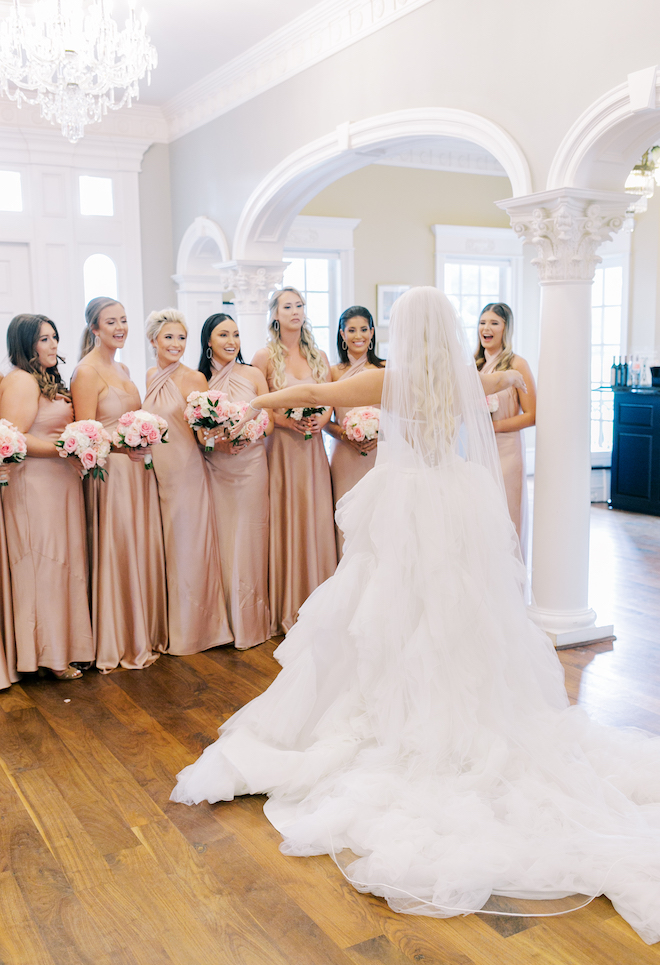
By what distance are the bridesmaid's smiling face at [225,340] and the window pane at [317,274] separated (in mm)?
5322

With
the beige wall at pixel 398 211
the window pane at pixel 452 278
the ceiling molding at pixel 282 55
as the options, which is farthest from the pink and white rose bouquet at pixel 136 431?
the window pane at pixel 452 278

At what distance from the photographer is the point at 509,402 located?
4984 millimetres

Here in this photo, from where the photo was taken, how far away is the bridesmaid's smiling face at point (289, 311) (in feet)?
15.5

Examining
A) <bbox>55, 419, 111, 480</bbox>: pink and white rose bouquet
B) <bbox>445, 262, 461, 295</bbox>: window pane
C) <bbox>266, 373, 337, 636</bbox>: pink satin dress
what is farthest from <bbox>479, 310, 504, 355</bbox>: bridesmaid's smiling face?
<bbox>445, 262, 461, 295</bbox>: window pane

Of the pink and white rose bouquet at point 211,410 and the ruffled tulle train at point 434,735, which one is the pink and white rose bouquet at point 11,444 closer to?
the pink and white rose bouquet at point 211,410

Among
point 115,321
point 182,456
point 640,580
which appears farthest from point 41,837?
point 640,580

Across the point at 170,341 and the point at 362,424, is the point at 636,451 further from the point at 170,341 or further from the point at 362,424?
the point at 170,341

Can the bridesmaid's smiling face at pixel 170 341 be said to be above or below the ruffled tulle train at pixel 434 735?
above

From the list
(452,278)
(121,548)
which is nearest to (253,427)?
(121,548)

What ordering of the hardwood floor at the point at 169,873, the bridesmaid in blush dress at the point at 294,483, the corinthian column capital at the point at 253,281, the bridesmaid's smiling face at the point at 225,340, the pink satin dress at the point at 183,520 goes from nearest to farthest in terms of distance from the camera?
1. the hardwood floor at the point at 169,873
2. the pink satin dress at the point at 183,520
3. the bridesmaid's smiling face at the point at 225,340
4. the bridesmaid in blush dress at the point at 294,483
5. the corinthian column capital at the point at 253,281

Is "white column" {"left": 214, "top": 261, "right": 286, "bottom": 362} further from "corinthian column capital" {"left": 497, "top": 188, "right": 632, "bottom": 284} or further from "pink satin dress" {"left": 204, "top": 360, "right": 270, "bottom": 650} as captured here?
"corinthian column capital" {"left": 497, "top": 188, "right": 632, "bottom": 284}


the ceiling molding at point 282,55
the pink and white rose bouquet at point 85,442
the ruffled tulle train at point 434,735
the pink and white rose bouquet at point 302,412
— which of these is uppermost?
the ceiling molding at point 282,55

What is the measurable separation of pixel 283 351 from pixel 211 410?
2.50 ft

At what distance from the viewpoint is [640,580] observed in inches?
234
